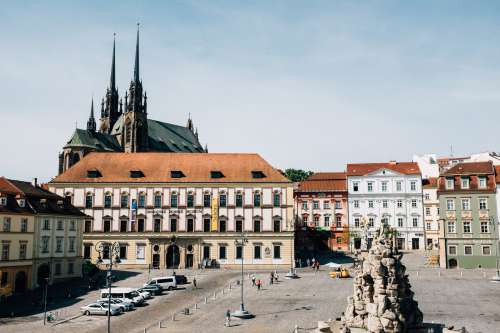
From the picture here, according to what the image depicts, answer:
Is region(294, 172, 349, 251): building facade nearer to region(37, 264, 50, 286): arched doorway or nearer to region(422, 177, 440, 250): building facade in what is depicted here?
region(422, 177, 440, 250): building facade

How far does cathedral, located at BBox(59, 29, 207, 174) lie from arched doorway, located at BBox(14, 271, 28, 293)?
231ft

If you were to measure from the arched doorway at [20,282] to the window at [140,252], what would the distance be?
21707 mm

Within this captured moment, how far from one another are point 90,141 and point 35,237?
71244 millimetres

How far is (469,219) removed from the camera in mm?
72562

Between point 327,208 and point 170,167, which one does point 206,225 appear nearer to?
point 170,167

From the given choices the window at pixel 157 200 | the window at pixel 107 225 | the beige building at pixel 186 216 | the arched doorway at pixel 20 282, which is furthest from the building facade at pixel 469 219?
the arched doorway at pixel 20 282

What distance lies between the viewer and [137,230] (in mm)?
78125

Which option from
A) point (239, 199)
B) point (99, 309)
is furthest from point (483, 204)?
point (99, 309)

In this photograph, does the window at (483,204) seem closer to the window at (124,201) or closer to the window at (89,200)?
the window at (124,201)

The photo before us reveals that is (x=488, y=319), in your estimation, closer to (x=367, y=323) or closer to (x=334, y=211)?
(x=367, y=323)

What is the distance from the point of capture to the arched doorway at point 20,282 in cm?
5612

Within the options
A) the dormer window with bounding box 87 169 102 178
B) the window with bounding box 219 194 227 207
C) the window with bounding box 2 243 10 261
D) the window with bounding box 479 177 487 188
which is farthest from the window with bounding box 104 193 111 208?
the window with bounding box 479 177 487 188

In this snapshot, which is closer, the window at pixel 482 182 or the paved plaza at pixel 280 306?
the paved plaza at pixel 280 306

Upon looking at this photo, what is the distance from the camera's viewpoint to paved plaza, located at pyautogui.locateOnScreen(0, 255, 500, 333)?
38969 mm
